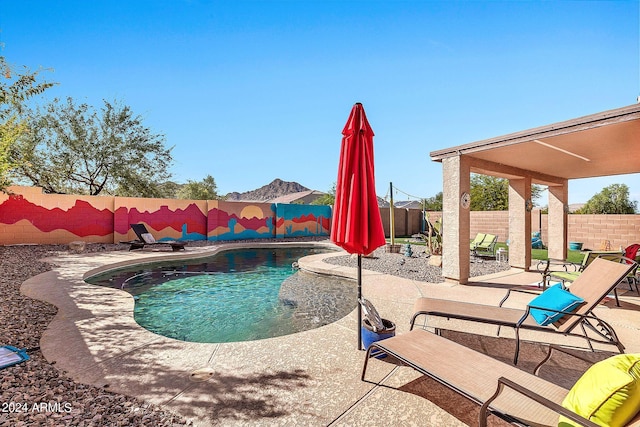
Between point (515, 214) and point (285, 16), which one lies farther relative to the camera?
point (285, 16)

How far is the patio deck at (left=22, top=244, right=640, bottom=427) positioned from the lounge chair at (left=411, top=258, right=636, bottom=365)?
0.36 metres

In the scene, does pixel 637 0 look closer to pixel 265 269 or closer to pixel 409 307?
pixel 409 307

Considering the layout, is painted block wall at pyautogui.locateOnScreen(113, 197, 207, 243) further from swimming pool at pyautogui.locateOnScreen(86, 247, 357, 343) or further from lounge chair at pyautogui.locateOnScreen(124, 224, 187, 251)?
swimming pool at pyautogui.locateOnScreen(86, 247, 357, 343)

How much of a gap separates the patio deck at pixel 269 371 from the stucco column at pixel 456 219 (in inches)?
88.6

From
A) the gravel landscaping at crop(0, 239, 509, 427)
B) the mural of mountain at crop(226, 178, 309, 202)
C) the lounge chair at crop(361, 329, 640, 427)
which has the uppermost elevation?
the mural of mountain at crop(226, 178, 309, 202)

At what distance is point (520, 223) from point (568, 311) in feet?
19.2

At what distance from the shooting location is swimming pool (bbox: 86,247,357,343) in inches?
172

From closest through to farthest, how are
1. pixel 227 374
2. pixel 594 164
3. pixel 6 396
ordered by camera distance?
pixel 6 396
pixel 227 374
pixel 594 164

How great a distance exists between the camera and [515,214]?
7945 millimetres

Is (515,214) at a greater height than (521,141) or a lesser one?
lesser

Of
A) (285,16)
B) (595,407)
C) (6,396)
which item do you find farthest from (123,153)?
(595,407)

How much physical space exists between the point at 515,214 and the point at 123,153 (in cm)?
1985

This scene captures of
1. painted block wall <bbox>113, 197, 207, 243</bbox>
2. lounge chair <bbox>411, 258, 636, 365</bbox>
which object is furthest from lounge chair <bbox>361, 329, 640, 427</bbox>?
painted block wall <bbox>113, 197, 207, 243</bbox>

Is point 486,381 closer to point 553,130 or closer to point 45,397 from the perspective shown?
point 45,397
